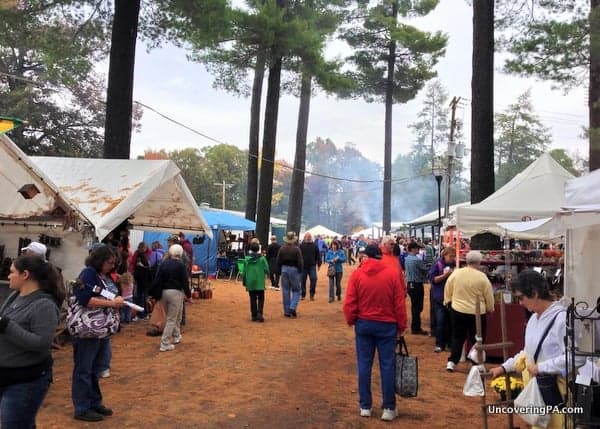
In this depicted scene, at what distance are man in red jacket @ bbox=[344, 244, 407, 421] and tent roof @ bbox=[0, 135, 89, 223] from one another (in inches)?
178

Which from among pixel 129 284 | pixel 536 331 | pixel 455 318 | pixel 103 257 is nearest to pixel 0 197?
pixel 129 284

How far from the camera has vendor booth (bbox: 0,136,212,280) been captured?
Result: 7.22 m

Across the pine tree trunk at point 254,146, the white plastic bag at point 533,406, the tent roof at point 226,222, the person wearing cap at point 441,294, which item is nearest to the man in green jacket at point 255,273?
the person wearing cap at point 441,294

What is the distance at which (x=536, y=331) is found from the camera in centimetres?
316

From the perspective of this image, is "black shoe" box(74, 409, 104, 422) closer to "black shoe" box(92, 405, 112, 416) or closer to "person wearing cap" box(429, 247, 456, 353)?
"black shoe" box(92, 405, 112, 416)

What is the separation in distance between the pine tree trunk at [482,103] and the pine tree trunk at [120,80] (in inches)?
271

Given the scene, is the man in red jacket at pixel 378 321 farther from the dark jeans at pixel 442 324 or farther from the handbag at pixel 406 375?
the dark jeans at pixel 442 324

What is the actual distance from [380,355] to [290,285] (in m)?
6.08

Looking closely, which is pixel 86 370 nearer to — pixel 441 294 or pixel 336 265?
pixel 441 294

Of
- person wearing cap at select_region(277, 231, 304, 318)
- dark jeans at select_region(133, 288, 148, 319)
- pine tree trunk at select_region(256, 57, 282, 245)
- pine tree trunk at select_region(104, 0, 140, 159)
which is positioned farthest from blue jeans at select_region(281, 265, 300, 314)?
pine tree trunk at select_region(256, 57, 282, 245)

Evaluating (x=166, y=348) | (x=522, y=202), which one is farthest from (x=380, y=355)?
(x=522, y=202)

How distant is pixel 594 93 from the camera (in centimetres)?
1048

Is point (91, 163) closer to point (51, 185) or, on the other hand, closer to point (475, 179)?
point (51, 185)

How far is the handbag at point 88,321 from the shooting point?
4469mm
